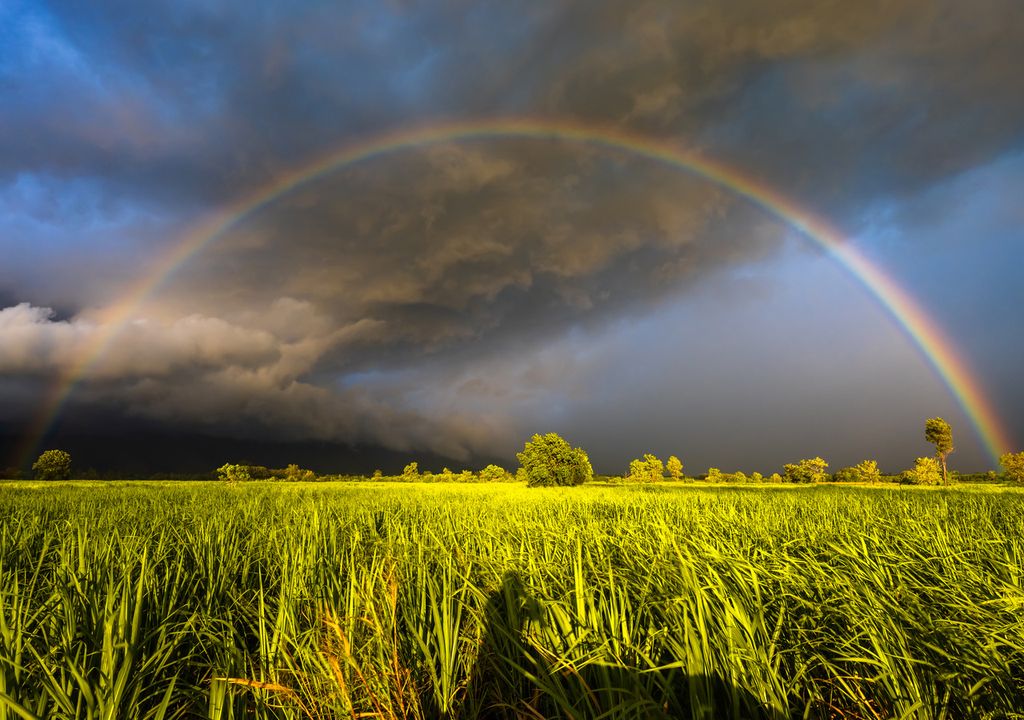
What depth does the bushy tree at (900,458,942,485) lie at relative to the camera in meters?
73.9

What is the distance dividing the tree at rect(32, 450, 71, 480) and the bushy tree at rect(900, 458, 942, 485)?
13920cm

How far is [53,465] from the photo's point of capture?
81.6 metres

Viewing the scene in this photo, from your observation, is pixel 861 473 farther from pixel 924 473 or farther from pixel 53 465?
pixel 53 465

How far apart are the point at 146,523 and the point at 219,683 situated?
29.5 ft

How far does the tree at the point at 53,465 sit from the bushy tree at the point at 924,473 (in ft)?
457

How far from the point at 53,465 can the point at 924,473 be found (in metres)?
147

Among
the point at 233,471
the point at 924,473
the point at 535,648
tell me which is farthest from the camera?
the point at 924,473

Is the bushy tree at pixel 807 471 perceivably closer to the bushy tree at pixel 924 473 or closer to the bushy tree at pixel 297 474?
the bushy tree at pixel 924 473

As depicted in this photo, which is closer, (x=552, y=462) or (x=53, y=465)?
(x=552, y=462)

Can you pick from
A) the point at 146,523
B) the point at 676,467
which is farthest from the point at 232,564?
the point at 676,467

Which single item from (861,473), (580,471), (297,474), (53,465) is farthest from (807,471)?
(53,465)

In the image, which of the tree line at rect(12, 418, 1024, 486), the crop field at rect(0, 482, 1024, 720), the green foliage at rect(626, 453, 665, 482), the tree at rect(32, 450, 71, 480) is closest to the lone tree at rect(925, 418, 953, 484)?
the tree line at rect(12, 418, 1024, 486)

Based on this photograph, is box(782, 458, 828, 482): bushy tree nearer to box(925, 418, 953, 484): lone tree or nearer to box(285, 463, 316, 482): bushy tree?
box(925, 418, 953, 484): lone tree

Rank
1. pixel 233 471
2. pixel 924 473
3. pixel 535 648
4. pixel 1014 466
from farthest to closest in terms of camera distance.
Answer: pixel 924 473 < pixel 1014 466 < pixel 233 471 < pixel 535 648
